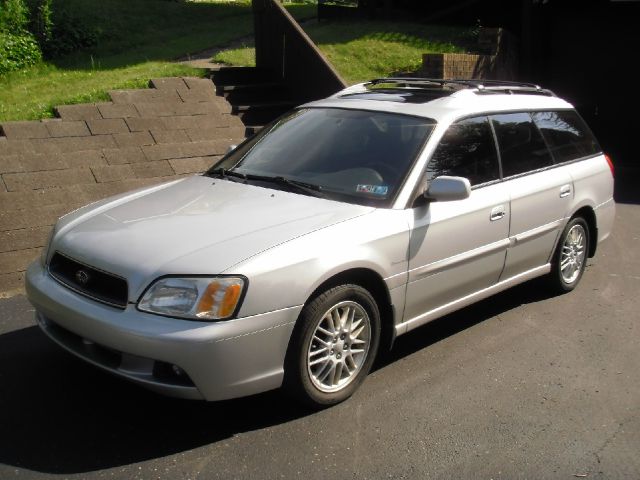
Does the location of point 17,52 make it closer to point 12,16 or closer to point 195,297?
point 12,16

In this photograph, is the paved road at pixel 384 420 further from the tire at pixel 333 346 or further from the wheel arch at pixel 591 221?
the wheel arch at pixel 591 221

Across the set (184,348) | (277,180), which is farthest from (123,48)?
(184,348)

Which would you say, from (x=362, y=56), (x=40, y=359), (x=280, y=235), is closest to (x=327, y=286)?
(x=280, y=235)

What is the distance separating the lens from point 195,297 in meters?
3.47

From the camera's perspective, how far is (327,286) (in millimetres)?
3873

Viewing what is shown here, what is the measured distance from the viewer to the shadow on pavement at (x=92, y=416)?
352 centimetres

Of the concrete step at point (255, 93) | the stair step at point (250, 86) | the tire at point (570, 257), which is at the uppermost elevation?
the stair step at point (250, 86)

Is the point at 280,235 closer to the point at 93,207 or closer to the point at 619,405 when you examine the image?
the point at 93,207

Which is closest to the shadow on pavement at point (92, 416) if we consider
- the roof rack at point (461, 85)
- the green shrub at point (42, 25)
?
the roof rack at point (461, 85)

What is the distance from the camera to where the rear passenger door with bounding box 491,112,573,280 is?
5.20 meters

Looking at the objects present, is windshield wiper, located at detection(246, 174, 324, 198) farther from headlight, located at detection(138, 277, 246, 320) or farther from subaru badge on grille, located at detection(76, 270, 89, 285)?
subaru badge on grille, located at detection(76, 270, 89, 285)

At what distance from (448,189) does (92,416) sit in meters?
2.42

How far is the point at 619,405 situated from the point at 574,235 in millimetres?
2118

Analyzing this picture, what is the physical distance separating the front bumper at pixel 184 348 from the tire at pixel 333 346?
0.31ft
